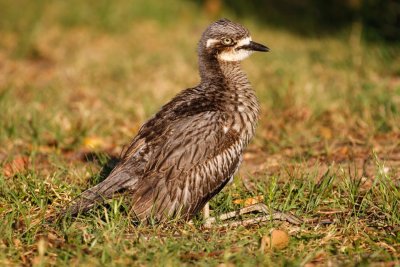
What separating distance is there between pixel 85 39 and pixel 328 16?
4.14 metres

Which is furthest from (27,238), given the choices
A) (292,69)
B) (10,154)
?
(292,69)

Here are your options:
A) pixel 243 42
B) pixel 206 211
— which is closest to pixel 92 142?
pixel 243 42

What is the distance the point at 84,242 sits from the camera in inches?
177

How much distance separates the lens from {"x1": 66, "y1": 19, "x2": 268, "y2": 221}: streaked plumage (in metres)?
4.95

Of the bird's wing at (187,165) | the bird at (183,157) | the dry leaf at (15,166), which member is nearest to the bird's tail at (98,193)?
the bird at (183,157)

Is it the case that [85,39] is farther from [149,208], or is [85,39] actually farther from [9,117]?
[149,208]

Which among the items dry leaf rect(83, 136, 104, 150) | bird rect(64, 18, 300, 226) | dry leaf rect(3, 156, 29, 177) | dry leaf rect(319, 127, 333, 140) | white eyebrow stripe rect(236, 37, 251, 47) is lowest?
dry leaf rect(319, 127, 333, 140)

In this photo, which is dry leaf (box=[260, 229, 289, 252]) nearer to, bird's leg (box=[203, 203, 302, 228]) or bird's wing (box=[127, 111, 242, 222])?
bird's leg (box=[203, 203, 302, 228])

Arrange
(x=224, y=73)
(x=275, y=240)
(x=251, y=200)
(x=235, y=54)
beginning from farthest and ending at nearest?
(x=235, y=54), (x=224, y=73), (x=251, y=200), (x=275, y=240)

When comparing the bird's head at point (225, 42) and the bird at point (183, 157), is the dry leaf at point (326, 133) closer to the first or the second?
the bird's head at point (225, 42)

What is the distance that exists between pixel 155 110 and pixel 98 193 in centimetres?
311

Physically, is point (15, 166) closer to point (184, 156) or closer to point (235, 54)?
point (184, 156)

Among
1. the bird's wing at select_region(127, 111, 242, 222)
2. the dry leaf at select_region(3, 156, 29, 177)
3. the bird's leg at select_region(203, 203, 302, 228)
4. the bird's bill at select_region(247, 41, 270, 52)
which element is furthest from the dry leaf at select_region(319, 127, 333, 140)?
the dry leaf at select_region(3, 156, 29, 177)

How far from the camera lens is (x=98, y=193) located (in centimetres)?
493
